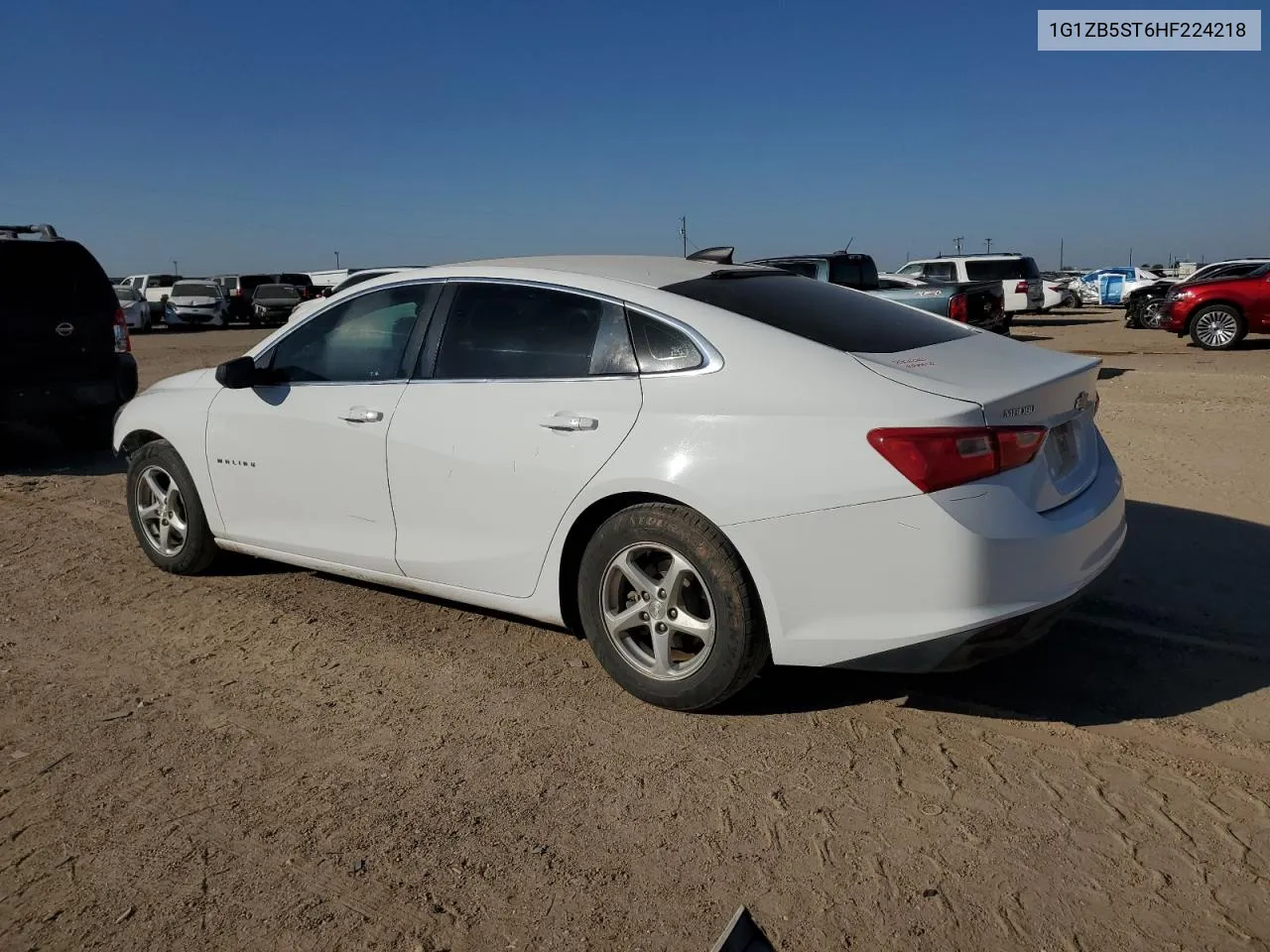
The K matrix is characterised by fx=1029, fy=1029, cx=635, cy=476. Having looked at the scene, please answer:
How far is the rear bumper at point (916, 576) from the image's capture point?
3.10 meters

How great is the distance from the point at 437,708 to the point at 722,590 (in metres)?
1.19

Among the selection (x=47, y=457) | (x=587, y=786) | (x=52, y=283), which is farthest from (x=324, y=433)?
(x=47, y=457)

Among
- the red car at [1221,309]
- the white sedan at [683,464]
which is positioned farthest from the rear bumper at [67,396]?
the red car at [1221,309]

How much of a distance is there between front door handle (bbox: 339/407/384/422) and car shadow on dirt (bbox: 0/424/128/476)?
481 cm

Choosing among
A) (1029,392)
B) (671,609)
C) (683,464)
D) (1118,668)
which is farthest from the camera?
(1118,668)

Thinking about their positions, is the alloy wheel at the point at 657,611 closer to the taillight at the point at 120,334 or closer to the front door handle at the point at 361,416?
the front door handle at the point at 361,416

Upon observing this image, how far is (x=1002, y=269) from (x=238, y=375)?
23920mm

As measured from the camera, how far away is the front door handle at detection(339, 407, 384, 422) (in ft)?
14.2

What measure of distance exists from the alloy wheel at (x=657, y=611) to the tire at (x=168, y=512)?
2580 millimetres

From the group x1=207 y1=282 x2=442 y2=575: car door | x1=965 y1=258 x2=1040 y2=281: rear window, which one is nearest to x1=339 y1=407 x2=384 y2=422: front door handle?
x1=207 y1=282 x2=442 y2=575: car door

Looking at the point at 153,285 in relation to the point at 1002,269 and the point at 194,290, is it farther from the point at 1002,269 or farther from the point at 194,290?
the point at 1002,269

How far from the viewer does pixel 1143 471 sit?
23.5 ft

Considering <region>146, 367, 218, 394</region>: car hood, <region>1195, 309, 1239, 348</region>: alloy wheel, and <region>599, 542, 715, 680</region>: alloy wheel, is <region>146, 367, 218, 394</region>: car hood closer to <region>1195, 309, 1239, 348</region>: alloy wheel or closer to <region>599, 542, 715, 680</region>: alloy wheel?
<region>599, 542, 715, 680</region>: alloy wheel

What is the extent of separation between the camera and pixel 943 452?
3086 millimetres
